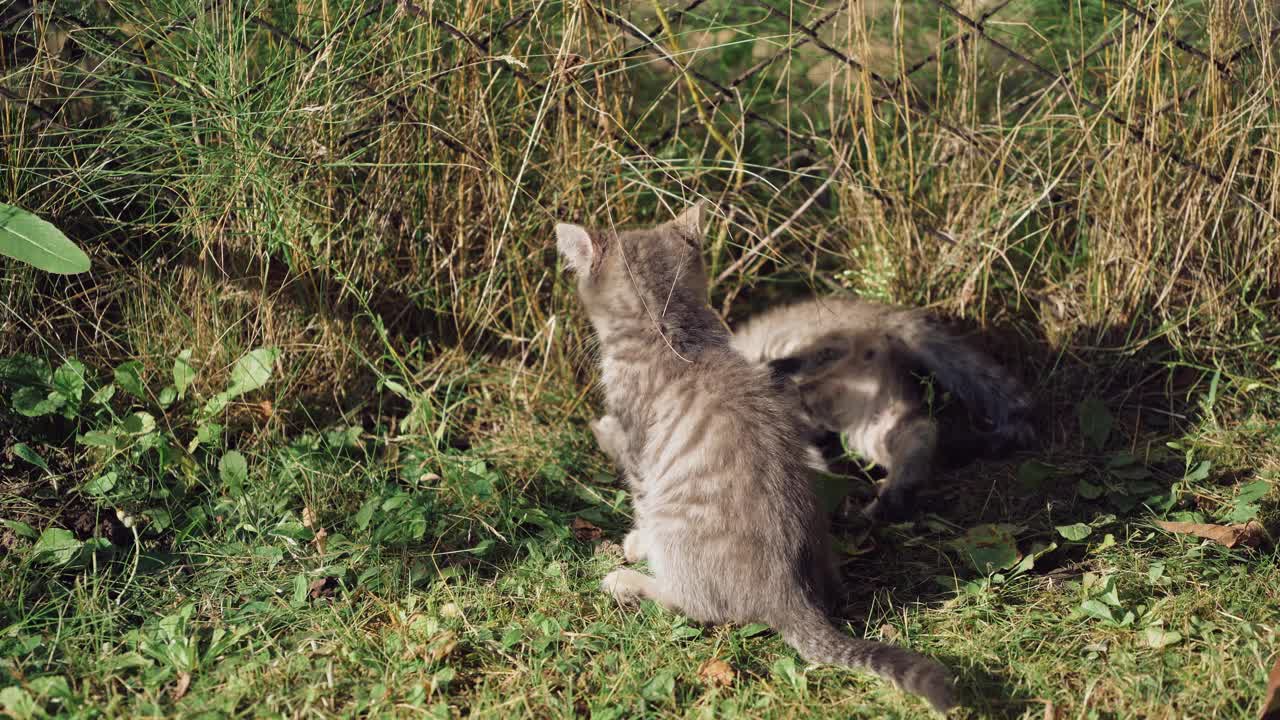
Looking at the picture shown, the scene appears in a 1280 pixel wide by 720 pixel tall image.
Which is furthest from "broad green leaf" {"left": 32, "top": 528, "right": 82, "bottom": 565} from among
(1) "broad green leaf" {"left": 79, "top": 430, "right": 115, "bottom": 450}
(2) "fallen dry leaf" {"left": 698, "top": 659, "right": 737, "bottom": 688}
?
(2) "fallen dry leaf" {"left": 698, "top": 659, "right": 737, "bottom": 688}

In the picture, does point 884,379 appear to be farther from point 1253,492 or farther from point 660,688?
point 660,688

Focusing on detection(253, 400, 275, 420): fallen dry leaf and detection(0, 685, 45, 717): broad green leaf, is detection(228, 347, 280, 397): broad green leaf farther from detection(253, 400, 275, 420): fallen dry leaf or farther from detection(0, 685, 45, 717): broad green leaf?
detection(0, 685, 45, 717): broad green leaf

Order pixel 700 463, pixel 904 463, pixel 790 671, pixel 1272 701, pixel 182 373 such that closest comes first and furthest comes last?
pixel 1272 701, pixel 790 671, pixel 700 463, pixel 182 373, pixel 904 463

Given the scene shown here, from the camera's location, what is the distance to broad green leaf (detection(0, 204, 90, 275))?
290 cm

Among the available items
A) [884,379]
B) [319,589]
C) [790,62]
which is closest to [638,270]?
[790,62]

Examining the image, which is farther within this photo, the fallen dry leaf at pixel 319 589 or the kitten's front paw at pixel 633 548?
the kitten's front paw at pixel 633 548

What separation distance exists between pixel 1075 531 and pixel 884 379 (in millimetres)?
989

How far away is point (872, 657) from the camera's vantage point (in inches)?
96.0

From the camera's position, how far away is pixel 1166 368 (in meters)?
3.75

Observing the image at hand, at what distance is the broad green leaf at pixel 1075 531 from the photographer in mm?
2992

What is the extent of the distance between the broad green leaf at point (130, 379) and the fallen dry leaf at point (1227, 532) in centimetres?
325

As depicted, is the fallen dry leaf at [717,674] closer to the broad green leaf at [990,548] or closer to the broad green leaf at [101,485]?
the broad green leaf at [990,548]

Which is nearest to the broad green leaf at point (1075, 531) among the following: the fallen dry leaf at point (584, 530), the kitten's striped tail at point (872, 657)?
the kitten's striped tail at point (872, 657)

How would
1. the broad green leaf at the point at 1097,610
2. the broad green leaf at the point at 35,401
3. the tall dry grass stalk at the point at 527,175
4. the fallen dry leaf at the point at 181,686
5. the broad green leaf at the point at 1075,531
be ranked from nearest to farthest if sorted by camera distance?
the fallen dry leaf at the point at 181,686 < the broad green leaf at the point at 1097,610 < the broad green leaf at the point at 1075,531 < the broad green leaf at the point at 35,401 < the tall dry grass stalk at the point at 527,175
